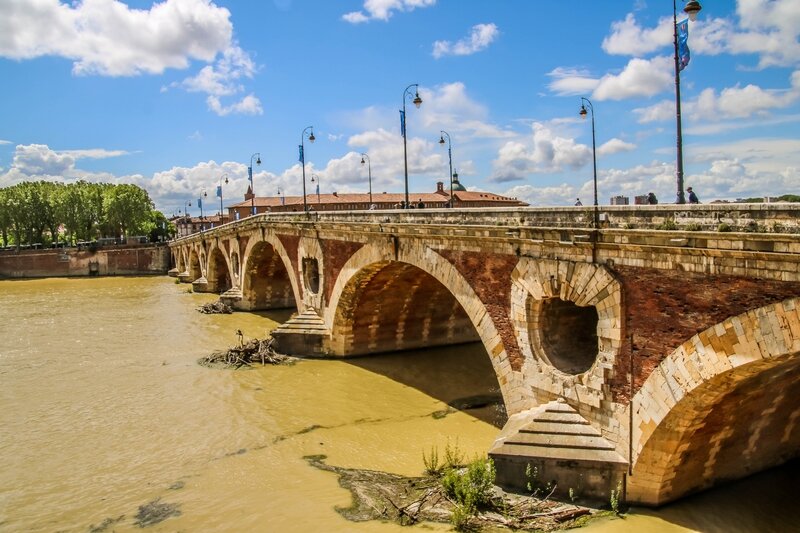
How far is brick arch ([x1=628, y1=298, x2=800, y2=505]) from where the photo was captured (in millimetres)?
8289

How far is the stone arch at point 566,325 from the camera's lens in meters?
10.7

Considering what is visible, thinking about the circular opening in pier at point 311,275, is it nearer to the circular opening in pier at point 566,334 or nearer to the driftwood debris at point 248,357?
the driftwood debris at point 248,357

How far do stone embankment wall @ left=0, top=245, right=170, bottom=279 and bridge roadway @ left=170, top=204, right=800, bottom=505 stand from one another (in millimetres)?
56222

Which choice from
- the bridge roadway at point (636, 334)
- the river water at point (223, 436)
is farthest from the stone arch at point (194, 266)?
the bridge roadway at point (636, 334)

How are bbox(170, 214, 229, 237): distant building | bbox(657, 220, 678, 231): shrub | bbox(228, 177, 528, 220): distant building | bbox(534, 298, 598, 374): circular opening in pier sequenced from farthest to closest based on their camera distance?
bbox(170, 214, 229, 237): distant building → bbox(228, 177, 528, 220): distant building → bbox(534, 298, 598, 374): circular opening in pier → bbox(657, 220, 678, 231): shrub

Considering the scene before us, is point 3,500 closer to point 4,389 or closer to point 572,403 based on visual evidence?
point 4,389

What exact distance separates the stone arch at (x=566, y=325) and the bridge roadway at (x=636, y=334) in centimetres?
3

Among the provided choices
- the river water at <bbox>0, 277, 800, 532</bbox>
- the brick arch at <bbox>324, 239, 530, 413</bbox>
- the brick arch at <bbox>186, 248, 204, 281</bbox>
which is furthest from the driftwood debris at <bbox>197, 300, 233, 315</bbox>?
the brick arch at <bbox>186, 248, 204, 281</bbox>

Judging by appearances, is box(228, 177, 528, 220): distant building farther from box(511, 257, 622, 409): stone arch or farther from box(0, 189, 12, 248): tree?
box(511, 257, 622, 409): stone arch

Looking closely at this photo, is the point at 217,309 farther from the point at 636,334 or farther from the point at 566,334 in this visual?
the point at 636,334

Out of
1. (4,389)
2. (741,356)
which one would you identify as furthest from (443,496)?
(4,389)

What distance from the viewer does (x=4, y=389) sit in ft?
64.2

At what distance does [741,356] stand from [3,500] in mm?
13366

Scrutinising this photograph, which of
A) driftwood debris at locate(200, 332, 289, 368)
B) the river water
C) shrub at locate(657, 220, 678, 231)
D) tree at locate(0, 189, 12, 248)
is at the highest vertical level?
tree at locate(0, 189, 12, 248)
